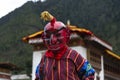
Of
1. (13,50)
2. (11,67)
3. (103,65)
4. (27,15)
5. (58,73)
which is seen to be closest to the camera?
(58,73)

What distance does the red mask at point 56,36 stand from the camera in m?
3.11

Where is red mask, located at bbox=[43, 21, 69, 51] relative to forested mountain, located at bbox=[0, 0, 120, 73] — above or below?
below

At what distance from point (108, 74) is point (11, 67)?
265 inches

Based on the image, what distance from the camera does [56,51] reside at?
10.1 feet

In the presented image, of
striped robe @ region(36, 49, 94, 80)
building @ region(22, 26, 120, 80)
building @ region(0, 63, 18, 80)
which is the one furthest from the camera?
building @ region(0, 63, 18, 80)

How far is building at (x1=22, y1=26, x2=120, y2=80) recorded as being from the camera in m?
21.8

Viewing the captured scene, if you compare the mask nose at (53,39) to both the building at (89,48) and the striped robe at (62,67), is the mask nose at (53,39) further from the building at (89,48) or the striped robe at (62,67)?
the building at (89,48)

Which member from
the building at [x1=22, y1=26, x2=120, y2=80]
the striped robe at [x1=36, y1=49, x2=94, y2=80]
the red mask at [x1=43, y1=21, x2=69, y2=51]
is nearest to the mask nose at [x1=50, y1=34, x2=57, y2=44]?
the red mask at [x1=43, y1=21, x2=69, y2=51]

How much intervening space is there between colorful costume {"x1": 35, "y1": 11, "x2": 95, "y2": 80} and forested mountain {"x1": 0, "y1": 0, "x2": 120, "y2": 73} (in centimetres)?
5410

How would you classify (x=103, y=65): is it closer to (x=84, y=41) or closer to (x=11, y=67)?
(x=84, y=41)

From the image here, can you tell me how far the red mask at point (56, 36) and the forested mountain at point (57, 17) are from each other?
177 ft

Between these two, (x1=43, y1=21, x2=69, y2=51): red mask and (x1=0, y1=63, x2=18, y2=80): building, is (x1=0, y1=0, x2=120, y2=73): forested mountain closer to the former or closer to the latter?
(x1=0, y1=63, x2=18, y2=80): building

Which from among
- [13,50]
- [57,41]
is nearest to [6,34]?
[13,50]

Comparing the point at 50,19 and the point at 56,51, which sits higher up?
the point at 50,19
